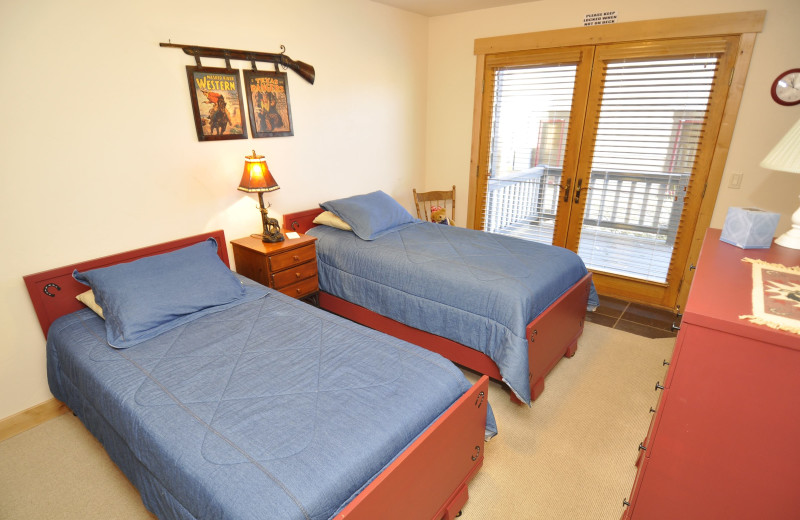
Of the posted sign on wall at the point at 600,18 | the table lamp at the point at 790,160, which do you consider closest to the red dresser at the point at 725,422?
the table lamp at the point at 790,160

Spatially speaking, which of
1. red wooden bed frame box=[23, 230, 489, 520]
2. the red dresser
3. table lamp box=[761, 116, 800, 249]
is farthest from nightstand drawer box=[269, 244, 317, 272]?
table lamp box=[761, 116, 800, 249]

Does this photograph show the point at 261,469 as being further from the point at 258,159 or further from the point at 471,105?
the point at 471,105

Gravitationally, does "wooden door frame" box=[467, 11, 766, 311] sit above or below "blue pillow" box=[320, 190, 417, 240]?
above

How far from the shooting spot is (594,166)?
134 inches

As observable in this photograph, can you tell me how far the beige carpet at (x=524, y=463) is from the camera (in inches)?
65.4

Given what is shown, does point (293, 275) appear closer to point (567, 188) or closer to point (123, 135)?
point (123, 135)

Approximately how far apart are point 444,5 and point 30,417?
417 cm

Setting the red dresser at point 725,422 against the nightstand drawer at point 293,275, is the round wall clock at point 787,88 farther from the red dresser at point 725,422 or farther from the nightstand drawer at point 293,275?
the nightstand drawer at point 293,275

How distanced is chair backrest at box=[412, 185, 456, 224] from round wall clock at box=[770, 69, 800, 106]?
2.51 meters

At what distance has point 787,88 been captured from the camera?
2.57 metres

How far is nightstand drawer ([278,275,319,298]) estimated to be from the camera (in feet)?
9.10

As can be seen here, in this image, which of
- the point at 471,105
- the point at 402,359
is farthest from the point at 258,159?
the point at 471,105

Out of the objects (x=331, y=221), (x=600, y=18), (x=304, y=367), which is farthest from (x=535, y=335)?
(x=600, y=18)

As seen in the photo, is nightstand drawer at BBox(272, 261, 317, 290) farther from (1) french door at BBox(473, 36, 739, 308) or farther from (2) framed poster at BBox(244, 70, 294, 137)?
(1) french door at BBox(473, 36, 739, 308)
